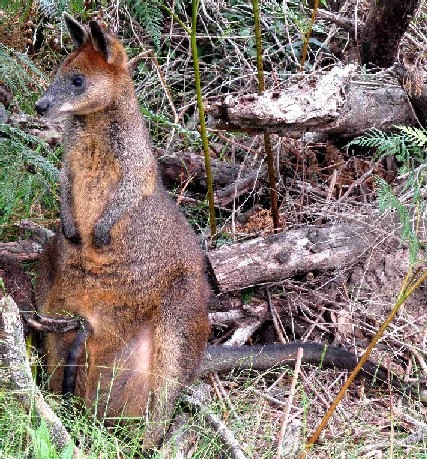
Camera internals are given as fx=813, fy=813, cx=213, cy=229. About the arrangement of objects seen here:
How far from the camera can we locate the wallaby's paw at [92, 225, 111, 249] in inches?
177

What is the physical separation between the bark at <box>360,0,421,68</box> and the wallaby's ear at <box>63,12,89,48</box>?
2.56 meters

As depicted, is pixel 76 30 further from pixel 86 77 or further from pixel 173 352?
pixel 173 352

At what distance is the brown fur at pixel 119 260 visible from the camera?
444cm

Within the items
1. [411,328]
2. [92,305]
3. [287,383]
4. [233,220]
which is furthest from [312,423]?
[233,220]

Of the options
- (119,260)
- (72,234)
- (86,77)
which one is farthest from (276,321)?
(86,77)

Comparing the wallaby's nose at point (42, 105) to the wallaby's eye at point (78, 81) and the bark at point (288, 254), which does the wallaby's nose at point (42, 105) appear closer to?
the wallaby's eye at point (78, 81)

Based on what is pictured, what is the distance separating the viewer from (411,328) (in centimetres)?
514

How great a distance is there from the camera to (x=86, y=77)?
4.40m

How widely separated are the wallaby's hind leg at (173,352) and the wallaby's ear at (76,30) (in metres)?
1.45

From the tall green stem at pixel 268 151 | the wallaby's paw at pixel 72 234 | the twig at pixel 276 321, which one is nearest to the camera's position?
the wallaby's paw at pixel 72 234

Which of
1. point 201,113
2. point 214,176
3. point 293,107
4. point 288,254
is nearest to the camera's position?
point 293,107

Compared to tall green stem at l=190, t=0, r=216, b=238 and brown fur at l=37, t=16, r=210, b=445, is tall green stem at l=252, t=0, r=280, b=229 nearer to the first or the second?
tall green stem at l=190, t=0, r=216, b=238

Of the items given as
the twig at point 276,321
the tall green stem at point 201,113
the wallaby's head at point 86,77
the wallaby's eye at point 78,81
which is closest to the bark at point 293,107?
the tall green stem at point 201,113

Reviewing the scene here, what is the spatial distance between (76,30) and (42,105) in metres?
0.49
